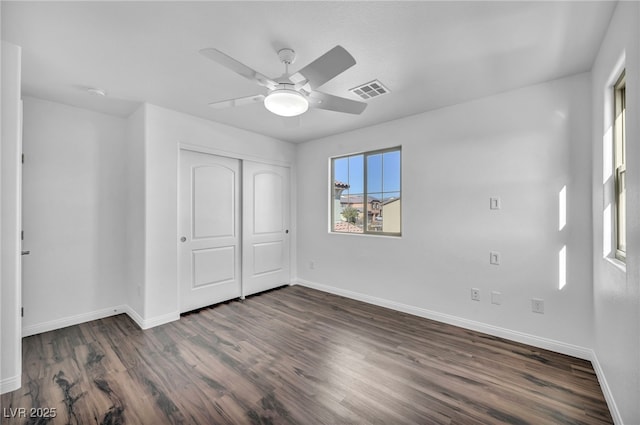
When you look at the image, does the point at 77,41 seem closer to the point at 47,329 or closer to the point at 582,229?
the point at 47,329

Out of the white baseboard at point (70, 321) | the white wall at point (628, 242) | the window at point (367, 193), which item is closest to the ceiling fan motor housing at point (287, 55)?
the white wall at point (628, 242)

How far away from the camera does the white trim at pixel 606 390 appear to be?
1.64 metres

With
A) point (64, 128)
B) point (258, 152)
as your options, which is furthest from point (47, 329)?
point (258, 152)

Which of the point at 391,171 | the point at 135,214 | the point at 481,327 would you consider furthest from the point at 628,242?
the point at 135,214

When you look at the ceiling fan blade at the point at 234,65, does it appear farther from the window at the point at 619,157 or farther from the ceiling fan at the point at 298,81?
the window at the point at 619,157

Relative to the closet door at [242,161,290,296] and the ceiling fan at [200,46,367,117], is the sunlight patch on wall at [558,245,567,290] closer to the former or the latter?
the ceiling fan at [200,46,367,117]

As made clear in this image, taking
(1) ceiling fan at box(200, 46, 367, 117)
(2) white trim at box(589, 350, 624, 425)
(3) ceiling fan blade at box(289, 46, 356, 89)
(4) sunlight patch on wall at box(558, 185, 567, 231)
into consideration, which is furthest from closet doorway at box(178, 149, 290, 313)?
(2) white trim at box(589, 350, 624, 425)

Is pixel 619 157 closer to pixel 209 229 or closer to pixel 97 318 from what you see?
pixel 209 229

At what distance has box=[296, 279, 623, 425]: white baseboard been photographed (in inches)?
73.9

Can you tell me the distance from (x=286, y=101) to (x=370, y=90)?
4.10ft

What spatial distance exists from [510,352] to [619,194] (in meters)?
1.57

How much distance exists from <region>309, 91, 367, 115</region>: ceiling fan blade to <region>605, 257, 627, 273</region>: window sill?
6.12 feet

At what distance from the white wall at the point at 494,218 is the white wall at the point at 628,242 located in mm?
187

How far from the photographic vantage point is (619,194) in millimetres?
1815
